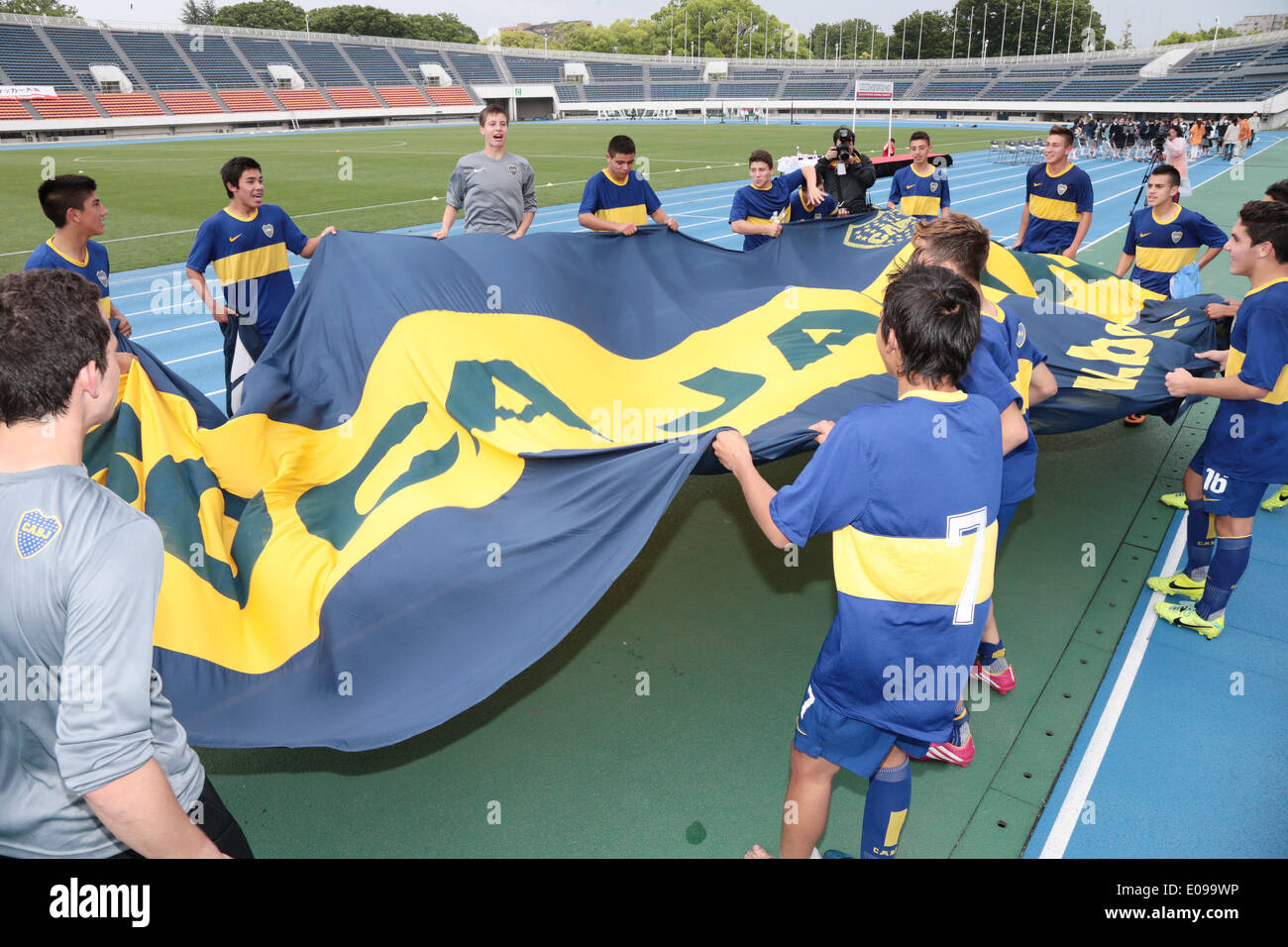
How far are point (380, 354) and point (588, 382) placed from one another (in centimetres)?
98

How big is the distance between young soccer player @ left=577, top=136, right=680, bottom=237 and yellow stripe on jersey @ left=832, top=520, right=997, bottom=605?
463 centimetres

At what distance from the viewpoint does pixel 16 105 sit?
135 ft

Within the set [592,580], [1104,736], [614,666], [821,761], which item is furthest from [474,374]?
[1104,736]

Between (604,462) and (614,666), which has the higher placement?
(604,462)

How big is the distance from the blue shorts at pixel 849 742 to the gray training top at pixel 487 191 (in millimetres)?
4875

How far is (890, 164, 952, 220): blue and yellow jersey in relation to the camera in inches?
310

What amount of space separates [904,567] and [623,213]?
5.17 m

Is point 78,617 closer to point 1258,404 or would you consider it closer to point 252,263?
point 1258,404

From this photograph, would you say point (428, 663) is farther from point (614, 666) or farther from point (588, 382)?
point (588, 382)

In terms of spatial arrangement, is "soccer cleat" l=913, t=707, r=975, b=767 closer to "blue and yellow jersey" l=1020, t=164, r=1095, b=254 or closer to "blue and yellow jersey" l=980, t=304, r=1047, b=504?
"blue and yellow jersey" l=980, t=304, r=1047, b=504

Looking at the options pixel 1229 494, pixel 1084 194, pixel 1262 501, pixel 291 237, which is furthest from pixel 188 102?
pixel 1229 494

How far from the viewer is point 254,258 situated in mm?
Result: 5527

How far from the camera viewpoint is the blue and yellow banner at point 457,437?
8.84 ft

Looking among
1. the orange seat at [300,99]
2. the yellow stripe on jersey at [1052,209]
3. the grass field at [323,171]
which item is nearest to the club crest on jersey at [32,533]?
the yellow stripe on jersey at [1052,209]
